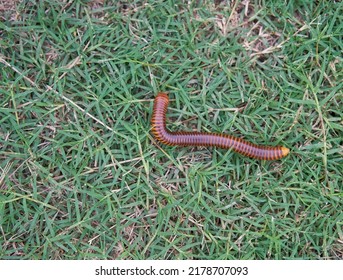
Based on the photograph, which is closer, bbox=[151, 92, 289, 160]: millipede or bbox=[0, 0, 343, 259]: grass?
bbox=[151, 92, 289, 160]: millipede

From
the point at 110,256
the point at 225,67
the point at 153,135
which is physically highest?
the point at 225,67

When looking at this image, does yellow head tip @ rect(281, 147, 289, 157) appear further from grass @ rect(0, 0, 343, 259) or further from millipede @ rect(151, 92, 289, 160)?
grass @ rect(0, 0, 343, 259)

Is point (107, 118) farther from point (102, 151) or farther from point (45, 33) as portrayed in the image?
point (45, 33)

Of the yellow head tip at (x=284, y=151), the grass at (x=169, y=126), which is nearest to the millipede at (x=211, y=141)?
the yellow head tip at (x=284, y=151)

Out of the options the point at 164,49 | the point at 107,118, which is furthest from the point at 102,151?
the point at 164,49

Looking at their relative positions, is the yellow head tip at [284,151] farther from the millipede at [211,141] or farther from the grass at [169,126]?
the grass at [169,126]

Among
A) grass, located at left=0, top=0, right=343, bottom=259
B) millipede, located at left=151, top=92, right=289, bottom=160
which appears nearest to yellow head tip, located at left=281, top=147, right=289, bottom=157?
millipede, located at left=151, top=92, right=289, bottom=160
